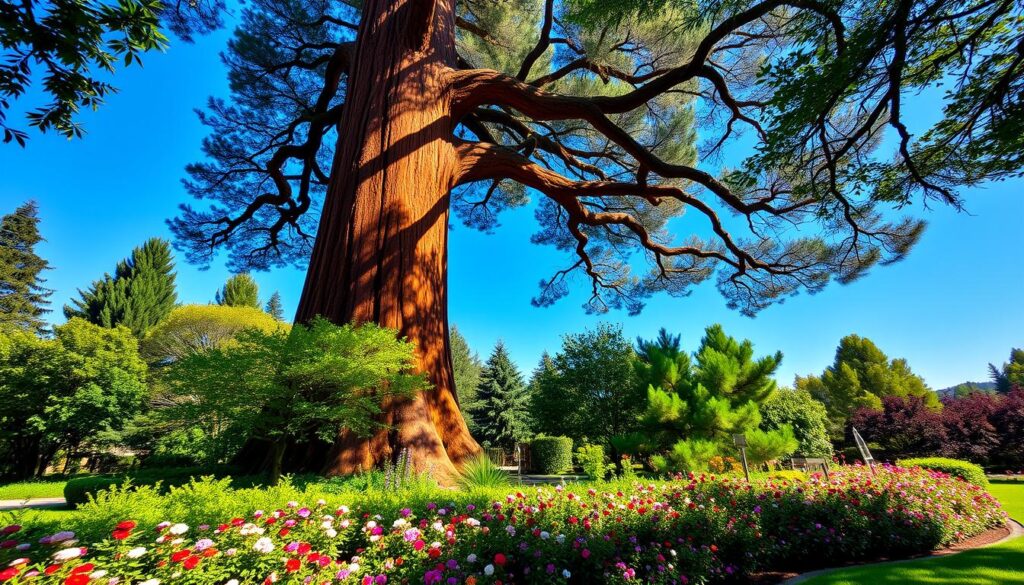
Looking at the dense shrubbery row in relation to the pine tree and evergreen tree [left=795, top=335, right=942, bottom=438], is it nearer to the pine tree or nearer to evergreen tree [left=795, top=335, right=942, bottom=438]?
evergreen tree [left=795, top=335, right=942, bottom=438]

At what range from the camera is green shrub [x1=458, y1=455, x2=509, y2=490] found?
3.71 meters

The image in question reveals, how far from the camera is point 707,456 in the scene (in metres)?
8.43

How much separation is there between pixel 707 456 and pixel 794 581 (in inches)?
237

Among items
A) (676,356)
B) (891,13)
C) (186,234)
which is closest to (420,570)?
(891,13)

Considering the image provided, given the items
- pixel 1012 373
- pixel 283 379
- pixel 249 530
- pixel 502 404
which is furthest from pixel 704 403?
pixel 1012 373

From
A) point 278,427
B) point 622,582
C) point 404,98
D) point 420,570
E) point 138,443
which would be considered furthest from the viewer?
point 138,443

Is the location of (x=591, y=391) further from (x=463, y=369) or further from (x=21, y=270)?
(x=21, y=270)

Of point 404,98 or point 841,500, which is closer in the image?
point 841,500

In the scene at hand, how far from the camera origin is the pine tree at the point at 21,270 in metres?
25.8

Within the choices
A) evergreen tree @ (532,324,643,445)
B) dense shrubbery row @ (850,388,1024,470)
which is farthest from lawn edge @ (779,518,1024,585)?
dense shrubbery row @ (850,388,1024,470)

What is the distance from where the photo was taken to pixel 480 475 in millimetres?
3785

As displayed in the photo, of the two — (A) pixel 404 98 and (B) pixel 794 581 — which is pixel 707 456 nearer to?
(B) pixel 794 581

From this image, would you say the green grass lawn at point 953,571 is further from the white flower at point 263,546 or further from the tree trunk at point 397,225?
the white flower at point 263,546

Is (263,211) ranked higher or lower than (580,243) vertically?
higher
